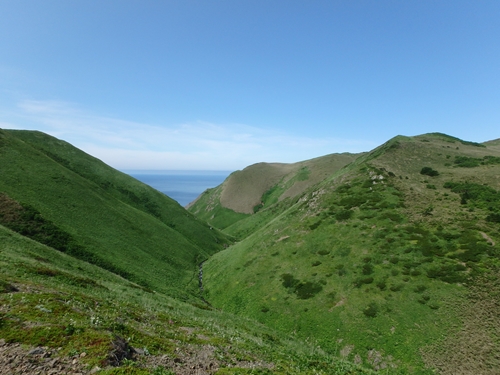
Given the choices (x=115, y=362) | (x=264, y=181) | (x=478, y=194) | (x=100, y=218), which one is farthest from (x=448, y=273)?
(x=264, y=181)

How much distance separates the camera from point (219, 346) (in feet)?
65.1

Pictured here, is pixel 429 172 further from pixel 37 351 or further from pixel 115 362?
pixel 37 351

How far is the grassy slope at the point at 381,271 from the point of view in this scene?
32312 mm

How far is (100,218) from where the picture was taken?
63594mm

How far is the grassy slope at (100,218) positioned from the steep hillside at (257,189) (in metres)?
61.4

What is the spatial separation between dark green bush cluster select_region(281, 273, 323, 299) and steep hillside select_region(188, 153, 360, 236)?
3562 inches

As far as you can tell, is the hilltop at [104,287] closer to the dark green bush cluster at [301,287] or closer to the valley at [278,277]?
the valley at [278,277]

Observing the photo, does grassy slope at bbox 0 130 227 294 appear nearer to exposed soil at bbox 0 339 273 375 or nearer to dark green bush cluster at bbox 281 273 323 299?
dark green bush cluster at bbox 281 273 323 299

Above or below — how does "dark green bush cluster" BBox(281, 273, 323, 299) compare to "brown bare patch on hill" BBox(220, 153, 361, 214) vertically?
below

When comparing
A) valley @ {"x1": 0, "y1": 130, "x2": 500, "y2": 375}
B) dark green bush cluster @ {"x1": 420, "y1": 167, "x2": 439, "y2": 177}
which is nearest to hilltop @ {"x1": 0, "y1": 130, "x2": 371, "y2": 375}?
valley @ {"x1": 0, "y1": 130, "x2": 500, "y2": 375}

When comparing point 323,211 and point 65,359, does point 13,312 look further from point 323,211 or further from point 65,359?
point 323,211

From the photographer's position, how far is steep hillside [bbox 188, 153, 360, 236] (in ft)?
497

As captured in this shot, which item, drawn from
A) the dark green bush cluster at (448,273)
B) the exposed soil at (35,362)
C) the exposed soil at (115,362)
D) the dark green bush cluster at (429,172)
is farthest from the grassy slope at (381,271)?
the exposed soil at (35,362)

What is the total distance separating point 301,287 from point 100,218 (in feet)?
168
